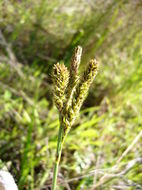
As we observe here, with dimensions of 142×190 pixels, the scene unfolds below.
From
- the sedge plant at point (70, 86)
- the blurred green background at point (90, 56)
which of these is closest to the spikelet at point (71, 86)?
the sedge plant at point (70, 86)

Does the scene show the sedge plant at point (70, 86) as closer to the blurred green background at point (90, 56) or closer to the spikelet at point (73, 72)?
the spikelet at point (73, 72)

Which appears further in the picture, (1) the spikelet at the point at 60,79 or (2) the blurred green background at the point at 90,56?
(2) the blurred green background at the point at 90,56

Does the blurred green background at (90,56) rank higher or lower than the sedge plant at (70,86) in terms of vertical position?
higher

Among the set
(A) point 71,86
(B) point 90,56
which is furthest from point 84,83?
(B) point 90,56

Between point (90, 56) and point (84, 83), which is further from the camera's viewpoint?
point (90, 56)

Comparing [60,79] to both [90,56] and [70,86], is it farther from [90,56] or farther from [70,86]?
[90,56]

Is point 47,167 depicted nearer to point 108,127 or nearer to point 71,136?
point 71,136

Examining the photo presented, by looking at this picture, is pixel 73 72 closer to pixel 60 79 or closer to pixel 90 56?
pixel 60 79

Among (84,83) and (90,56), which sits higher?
(90,56)
